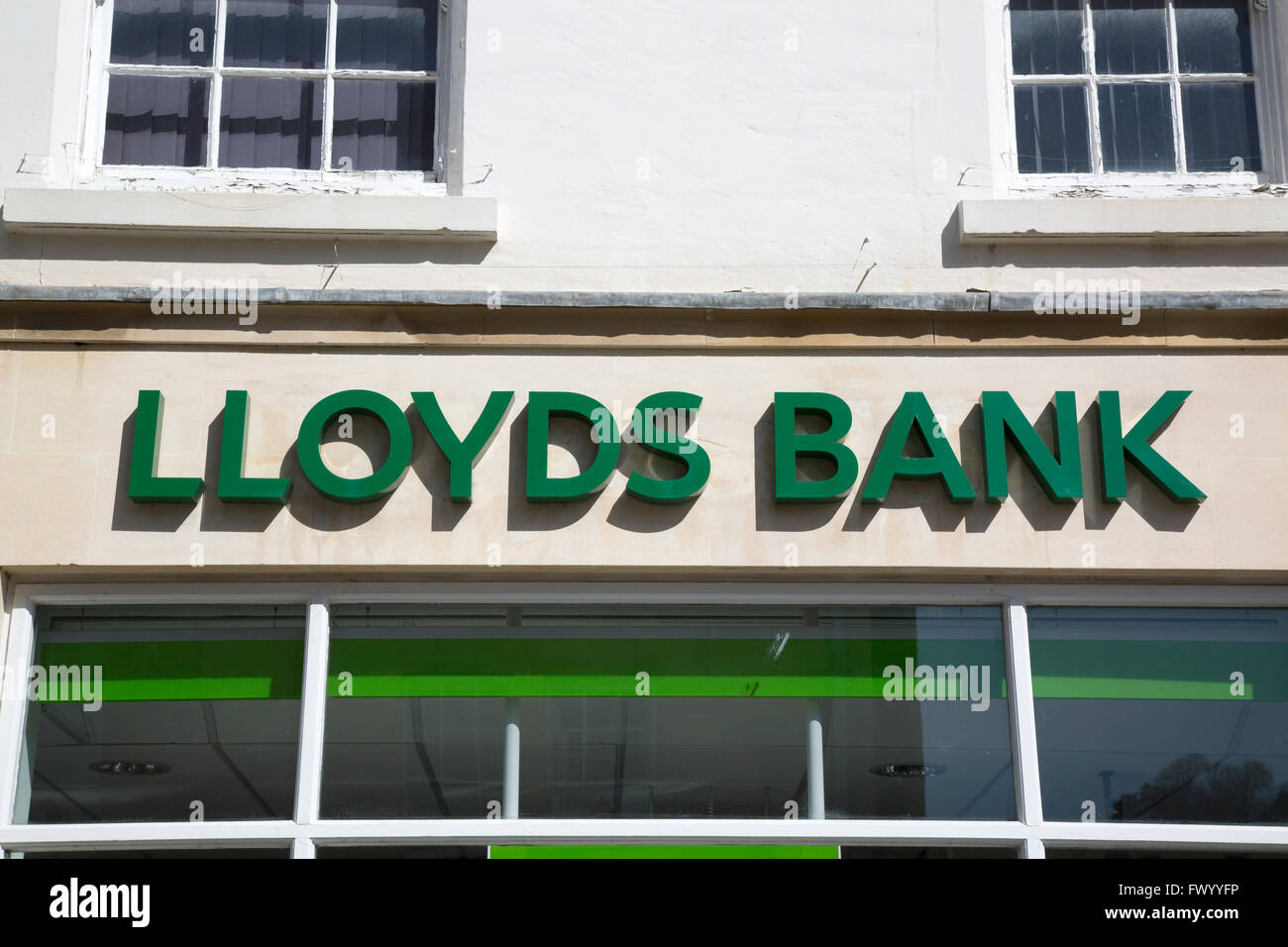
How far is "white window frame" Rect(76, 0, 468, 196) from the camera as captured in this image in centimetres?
678

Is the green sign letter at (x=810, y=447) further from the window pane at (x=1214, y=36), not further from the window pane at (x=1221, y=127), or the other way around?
the window pane at (x=1214, y=36)

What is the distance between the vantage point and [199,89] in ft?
22.9

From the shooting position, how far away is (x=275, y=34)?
7043 millimetres

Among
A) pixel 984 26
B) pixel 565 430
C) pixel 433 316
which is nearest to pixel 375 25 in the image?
pixel 433 316

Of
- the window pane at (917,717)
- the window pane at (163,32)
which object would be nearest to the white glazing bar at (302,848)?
the window pane at (917,717)

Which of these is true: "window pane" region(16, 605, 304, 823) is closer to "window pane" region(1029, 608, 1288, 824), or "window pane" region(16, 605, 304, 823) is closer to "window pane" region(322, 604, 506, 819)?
"window pane" region(322, 604, 506, 819)

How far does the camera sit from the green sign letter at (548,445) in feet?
20.1

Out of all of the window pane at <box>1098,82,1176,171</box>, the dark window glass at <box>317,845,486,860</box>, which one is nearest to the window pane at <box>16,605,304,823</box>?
the dark window glass at <box>317,845,486,860</box>

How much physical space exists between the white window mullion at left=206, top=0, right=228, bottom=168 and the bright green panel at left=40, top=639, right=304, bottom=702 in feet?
7.06

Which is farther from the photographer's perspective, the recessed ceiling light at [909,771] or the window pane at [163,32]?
the window pane at [163,32]

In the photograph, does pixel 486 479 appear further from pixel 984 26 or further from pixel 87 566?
pixel 984 26

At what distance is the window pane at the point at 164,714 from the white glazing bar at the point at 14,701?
0.04 meters

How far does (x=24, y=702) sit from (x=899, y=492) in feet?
11.6

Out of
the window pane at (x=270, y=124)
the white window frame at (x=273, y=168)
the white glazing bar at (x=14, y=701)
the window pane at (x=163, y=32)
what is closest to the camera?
the white glazing bar at (x=14, y=701)
